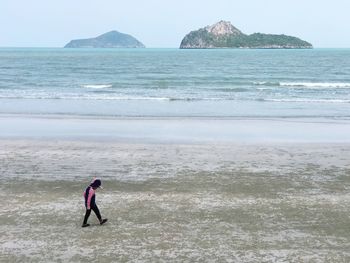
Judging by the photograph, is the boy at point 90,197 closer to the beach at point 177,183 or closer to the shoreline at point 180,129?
the beach at point 177,183

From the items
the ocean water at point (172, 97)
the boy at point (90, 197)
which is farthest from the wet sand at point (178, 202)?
the ocean water at point (172, 97)

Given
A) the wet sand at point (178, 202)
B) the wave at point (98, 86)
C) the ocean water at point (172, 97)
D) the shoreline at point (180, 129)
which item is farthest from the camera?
the wave at point (98, 86)

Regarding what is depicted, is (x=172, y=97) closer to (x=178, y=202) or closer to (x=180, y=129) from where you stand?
(x=180, y=129)

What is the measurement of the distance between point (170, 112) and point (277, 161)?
14279 millimetres

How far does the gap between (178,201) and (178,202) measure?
0.29 feet

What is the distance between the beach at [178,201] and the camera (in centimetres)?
1013

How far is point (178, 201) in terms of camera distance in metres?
13.4

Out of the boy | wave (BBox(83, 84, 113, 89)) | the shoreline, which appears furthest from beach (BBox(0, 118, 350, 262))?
wave (BBox(83, 84, 113, 89))

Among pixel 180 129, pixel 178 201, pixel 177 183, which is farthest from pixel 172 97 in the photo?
pixel 178 201

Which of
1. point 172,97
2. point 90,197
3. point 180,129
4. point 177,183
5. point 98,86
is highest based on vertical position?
point 90,197

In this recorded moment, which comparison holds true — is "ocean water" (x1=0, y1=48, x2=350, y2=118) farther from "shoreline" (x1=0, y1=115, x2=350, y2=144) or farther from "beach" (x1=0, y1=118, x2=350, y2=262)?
"beach" (x1=0, y1=118, x2=350, y2=262)

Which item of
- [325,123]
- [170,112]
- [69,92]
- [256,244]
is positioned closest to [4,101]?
[69,92]

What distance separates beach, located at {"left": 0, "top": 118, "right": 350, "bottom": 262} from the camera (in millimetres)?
10133

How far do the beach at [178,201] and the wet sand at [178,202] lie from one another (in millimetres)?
28
